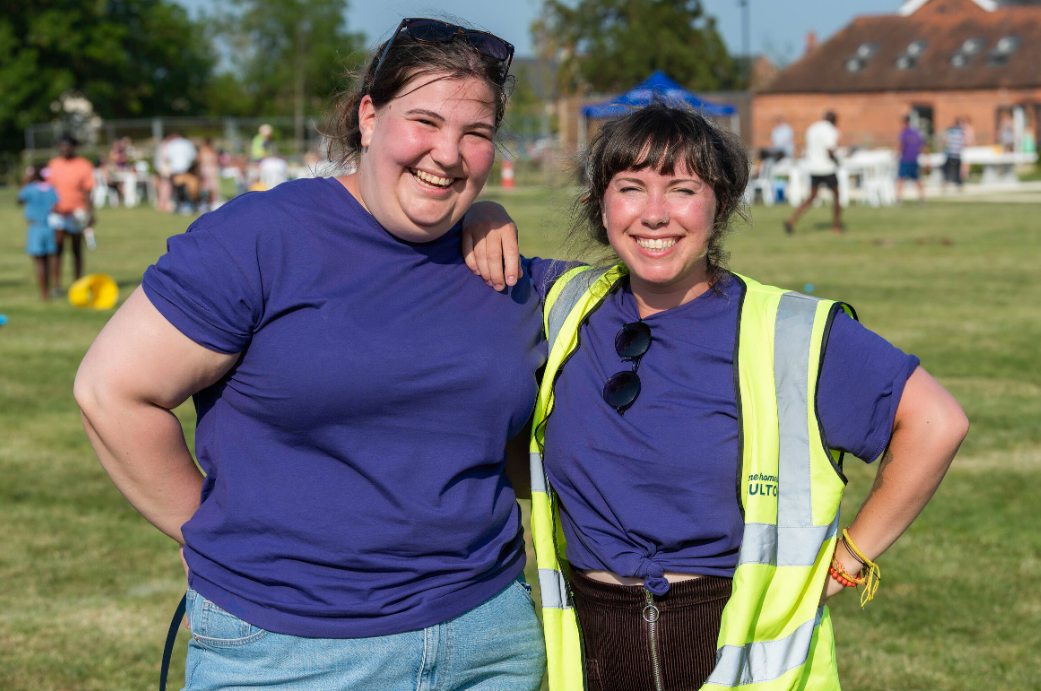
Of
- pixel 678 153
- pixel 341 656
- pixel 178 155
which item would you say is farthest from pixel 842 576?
pixel 178 155

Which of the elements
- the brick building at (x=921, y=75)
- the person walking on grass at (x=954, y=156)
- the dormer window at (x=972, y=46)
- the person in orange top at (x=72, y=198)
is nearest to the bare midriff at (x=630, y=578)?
the person in orange top at (x=72, y=198)

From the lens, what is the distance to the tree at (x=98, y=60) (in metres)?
49.4

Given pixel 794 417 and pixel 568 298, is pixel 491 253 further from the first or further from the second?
pixel 794 417

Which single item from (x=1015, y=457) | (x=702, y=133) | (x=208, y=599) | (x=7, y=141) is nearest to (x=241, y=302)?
(x=208, y=599)

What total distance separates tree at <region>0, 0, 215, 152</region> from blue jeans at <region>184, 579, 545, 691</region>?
5171cm

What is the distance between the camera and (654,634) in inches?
93.9

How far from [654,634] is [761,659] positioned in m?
0.23

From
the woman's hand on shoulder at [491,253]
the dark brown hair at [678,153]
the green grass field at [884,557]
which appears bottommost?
the green grass field at [884,557]

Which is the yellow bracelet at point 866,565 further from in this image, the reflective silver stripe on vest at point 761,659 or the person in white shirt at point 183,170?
the person in white shirt at point 183,170

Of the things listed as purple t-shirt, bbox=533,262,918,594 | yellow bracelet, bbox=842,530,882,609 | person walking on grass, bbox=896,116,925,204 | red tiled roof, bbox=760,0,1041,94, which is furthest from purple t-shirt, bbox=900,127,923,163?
red tiled roof, bbox=760,0,1041,94

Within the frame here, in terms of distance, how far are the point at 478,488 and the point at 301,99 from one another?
9234cm

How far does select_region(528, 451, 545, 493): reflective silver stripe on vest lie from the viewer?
2.55 m

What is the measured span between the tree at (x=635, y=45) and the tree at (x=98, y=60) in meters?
25.8

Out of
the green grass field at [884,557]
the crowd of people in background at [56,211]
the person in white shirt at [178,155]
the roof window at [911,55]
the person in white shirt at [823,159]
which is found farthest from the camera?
the roof window at [911,55]
